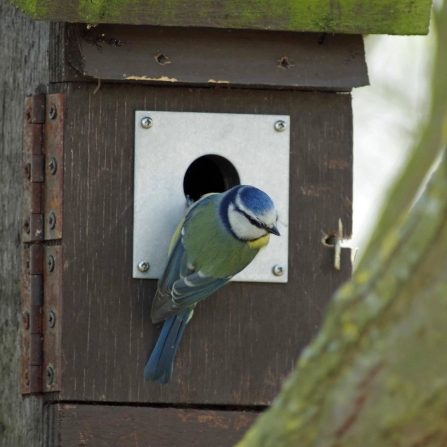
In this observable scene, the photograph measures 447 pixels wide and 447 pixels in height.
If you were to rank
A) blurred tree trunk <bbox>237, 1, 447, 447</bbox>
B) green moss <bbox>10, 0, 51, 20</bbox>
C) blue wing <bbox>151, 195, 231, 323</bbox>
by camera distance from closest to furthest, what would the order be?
blurred tree trunk <bbox>237, 1, 447, 447</bbox> < green moss <bbox>10, 0, 51, 20</bbox> < blue wing <bbox>151, 195, 231, 323</bbox>

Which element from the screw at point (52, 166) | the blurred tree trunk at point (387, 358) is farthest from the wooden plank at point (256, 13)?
the blurred tree trunk at point (387, 358)

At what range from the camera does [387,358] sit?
128 centimetres

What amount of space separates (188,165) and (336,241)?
49 cm

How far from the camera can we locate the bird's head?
289 cm

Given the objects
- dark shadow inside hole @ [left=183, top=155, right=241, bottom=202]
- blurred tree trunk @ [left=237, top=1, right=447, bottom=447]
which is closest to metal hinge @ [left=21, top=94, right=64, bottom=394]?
dark shadow inside hole @ [left=183, top=155, right=241, bottom=202]

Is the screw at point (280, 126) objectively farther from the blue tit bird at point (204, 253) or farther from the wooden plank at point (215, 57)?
the blue tit bird at point (204, 253)

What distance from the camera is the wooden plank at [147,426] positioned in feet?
9.27

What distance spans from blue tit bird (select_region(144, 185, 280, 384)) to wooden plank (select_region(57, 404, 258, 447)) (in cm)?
12

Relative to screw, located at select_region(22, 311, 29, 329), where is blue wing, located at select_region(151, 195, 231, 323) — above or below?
above

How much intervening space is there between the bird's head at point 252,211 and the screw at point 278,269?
0.11 m

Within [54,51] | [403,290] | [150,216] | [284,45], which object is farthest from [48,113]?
[403,290]

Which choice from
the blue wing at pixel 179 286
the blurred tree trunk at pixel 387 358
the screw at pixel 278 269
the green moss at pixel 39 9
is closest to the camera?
the blurred tree trunk at pixel 387 358

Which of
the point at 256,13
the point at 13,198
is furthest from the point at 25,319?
the point at 256,13

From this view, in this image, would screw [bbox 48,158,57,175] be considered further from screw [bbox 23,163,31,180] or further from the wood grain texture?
the wood grain texture
